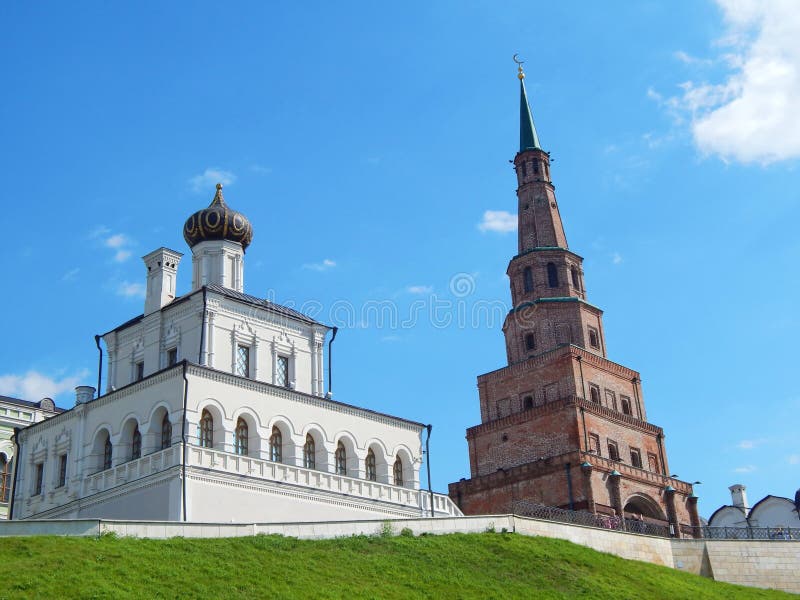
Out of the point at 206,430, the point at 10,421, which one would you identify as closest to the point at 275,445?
the point at 206,430

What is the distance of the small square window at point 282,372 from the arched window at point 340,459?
2.76 m

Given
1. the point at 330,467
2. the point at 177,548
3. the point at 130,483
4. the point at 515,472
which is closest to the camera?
the point at 177,548

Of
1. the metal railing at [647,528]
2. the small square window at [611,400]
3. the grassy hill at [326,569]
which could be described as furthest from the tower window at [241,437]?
the small square window at [611,400]

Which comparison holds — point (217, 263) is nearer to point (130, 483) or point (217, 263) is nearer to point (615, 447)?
point (130, 483)

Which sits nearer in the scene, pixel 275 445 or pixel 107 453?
pixel 275 445

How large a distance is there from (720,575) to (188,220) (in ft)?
67.9

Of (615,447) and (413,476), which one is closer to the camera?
(413,476)

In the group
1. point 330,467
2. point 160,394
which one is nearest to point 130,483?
point 160,394

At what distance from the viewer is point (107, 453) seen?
106ft

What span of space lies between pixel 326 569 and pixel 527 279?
2964 centimetres

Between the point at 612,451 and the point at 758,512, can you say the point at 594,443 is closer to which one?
the point at 612,451

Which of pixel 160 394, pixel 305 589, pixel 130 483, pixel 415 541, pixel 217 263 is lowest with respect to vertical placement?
pixel 305 589

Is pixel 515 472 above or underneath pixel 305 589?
above

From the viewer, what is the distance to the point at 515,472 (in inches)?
1822
